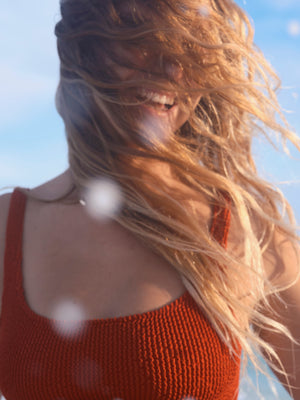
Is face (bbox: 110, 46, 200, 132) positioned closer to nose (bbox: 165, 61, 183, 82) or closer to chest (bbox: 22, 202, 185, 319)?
nose (bbox: 165, 61, 183, 82)

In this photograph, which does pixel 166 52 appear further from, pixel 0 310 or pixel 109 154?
pixel 0 310

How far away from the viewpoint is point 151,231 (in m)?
1.96

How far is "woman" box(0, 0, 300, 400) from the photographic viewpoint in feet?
5.69

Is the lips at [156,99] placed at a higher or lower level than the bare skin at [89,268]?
higher

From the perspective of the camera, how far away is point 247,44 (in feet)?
7.68

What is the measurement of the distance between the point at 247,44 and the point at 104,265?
1253 millimetres

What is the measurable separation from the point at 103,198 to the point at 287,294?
87cm

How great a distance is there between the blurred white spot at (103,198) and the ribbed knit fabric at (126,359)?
0.46 m

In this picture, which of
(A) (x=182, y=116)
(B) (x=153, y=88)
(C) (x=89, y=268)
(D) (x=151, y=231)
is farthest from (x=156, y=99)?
(C) (x=89, y=268)

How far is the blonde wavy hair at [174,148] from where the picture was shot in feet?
6.31

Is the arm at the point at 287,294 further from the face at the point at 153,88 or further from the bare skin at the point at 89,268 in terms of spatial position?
the face at the point at 153,88

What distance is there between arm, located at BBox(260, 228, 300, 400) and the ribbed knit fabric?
381mm

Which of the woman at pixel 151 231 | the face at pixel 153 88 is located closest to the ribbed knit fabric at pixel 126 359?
the woman at pixel 151 231

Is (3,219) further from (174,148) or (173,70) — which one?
(173,70)
